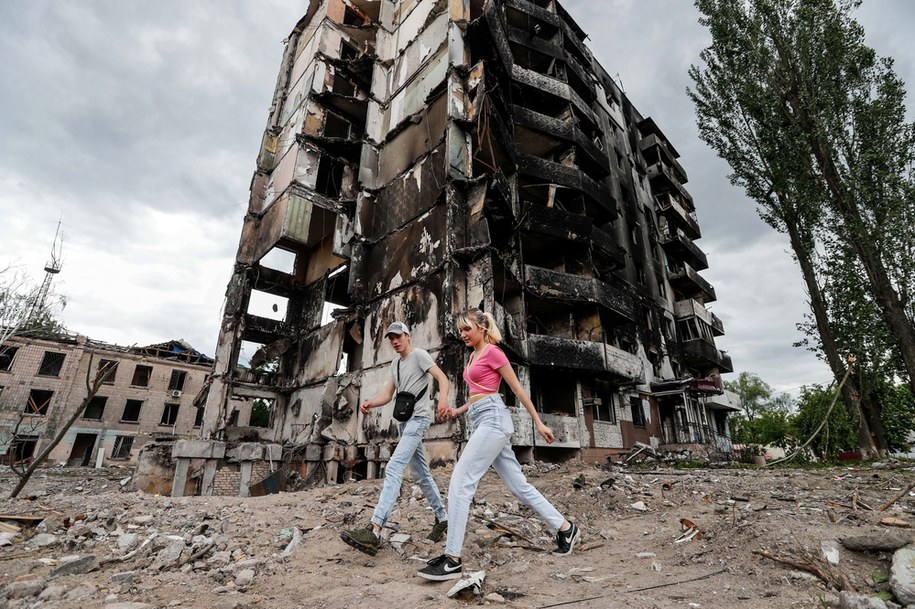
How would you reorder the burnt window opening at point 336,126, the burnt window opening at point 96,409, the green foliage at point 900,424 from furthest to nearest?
1. the burnt window opening at point 96,409
2. the green foliage at point 900,424
3. the burnt window opening at point 336,126

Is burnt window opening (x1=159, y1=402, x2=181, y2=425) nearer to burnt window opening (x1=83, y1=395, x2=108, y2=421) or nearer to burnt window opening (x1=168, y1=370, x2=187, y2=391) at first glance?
burnt window opening (x1=168, y1=370, x2=187, y2=391)

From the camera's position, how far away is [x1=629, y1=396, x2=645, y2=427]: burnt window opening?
18.7 meters

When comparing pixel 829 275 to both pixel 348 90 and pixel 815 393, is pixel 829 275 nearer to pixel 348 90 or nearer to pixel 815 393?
pixel 815 393

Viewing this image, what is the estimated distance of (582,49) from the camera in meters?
24.5

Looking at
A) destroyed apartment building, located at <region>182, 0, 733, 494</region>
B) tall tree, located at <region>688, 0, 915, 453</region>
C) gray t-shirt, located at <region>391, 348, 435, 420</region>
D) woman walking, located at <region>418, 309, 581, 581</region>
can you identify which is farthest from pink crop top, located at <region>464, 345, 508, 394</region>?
tall tree, located at <region>688, 0, 915, 453</region>

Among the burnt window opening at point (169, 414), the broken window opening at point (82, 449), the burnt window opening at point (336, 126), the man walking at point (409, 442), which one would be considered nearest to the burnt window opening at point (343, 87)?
the burnt window opening at point (336, 126)

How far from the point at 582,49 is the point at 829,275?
1912 centimetres

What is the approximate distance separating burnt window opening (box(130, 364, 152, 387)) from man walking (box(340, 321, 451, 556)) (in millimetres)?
32211

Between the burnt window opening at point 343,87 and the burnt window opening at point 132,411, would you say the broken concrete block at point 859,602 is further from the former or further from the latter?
the burnt window opening at point 132,411

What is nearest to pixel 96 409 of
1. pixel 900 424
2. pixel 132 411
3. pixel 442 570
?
pixel 132 411

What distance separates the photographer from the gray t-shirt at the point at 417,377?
12.4 feet

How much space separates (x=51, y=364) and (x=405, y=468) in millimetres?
32683

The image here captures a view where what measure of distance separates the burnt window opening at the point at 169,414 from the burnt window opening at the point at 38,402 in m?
5.82

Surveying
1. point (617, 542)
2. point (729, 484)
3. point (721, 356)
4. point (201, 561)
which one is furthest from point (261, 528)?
point (721, 356)
